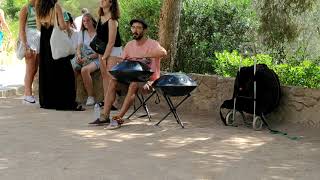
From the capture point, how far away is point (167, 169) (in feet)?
16.1

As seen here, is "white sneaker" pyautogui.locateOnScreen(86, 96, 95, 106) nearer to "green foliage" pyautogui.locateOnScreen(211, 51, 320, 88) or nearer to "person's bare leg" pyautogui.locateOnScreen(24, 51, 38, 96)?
"person's bare leg" pyautogui.locateOnScreen(24, 51, 38, 96)

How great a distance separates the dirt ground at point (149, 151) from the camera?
4797 mm

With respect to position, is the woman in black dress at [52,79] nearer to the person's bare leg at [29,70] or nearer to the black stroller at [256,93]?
the person's bare leg at [29,70]

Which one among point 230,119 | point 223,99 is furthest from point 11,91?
point 230,119

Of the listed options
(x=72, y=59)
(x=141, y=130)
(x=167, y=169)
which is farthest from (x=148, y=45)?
(x=167, y=169)

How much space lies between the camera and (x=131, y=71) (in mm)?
6785

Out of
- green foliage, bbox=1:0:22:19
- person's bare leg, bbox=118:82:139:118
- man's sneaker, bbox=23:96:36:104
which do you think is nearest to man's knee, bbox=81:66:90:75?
man's sneaker, bbox=23:96:36:104

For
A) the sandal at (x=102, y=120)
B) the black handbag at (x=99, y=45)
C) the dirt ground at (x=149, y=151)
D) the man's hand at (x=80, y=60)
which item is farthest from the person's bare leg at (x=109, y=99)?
the man's hand at (x=80, y=60)

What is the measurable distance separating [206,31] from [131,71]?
15.2 feet

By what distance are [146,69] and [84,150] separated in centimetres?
159

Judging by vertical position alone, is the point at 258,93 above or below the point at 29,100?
above

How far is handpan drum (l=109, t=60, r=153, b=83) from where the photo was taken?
6805mm

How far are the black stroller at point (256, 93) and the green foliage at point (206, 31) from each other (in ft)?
11.5

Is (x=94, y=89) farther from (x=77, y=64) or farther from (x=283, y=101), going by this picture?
(x=283, y=101)
